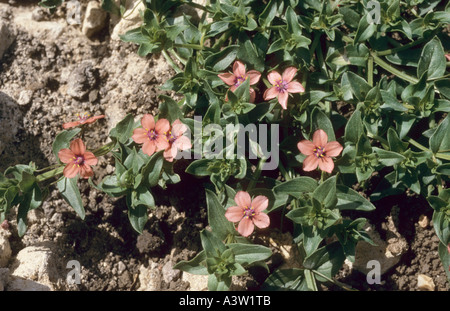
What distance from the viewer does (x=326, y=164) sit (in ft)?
11.2

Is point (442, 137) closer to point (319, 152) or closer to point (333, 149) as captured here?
point (333, 149)

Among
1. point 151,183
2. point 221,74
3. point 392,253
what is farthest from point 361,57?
point 151,183

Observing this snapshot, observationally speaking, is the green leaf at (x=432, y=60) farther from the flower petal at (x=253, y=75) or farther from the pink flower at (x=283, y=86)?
the flower petal at (x=253, y=75)

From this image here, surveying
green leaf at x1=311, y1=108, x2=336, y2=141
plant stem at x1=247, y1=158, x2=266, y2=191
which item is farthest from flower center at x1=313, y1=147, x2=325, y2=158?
plant stem at x1=247, y1=158, x2=266, y2=191

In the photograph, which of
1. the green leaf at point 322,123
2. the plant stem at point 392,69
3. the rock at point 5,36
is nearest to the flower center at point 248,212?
the green leaf at point 322,123

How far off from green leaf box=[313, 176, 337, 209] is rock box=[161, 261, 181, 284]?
1450mm

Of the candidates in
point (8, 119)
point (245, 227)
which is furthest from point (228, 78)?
point (8, 119)

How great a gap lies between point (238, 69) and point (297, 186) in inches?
41.2

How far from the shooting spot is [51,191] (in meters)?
4.10

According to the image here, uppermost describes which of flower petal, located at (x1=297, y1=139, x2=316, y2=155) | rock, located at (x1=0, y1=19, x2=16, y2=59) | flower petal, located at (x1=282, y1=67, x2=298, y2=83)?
flower petal, located at (x1=282, y1=67, x2=298, y2=83)

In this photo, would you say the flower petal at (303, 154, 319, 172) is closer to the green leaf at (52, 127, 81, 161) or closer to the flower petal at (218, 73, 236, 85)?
the flower petal at (218, 73, 236, 85)

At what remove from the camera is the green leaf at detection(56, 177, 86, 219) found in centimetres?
356
